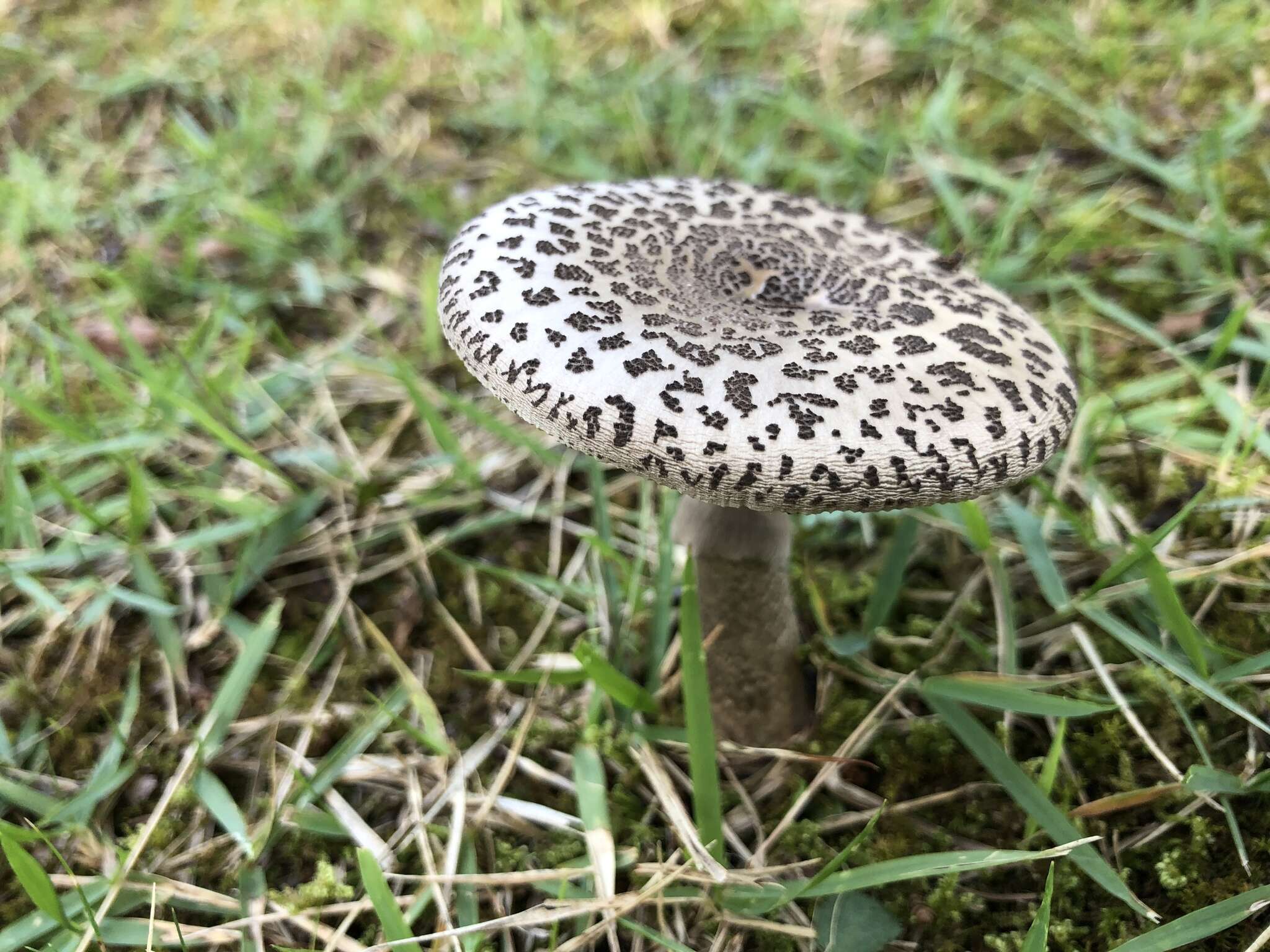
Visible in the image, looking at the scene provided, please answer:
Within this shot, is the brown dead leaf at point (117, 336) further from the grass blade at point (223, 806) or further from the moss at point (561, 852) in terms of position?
the moss at point (561, 852)

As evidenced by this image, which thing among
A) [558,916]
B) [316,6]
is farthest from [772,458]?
[316,6]

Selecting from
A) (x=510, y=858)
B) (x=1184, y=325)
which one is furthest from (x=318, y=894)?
(x=1184, y=325)

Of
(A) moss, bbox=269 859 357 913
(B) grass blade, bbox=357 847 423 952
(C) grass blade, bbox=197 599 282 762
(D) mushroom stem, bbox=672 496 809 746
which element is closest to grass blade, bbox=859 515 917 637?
(D) mushroom stem, bbox=672 496 809 746

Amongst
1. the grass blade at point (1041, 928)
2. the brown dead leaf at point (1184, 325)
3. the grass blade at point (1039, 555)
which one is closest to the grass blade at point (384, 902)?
the grass blade at point (1041, 928)

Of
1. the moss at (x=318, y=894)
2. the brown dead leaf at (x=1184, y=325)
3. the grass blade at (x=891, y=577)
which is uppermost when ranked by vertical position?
the brown dead leaf at (x=1184, y=325)

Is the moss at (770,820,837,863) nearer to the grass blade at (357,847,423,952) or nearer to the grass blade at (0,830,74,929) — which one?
the grass blade at (357,847,423,952)

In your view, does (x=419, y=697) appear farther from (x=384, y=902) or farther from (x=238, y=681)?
(x=384, y=902)
